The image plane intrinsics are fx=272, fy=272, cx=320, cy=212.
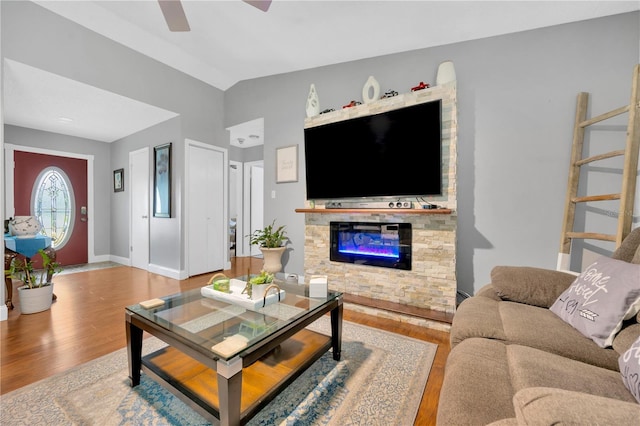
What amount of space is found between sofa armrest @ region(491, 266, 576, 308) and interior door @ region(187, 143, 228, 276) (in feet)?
12.5

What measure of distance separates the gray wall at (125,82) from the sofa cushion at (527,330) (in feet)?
12.3

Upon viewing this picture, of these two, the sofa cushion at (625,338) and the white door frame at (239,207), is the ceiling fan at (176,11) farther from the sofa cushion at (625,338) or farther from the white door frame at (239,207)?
the white door frame at (239,207)

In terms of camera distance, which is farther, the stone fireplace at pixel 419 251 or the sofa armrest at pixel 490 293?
the stone fireplace at pixel 419 251

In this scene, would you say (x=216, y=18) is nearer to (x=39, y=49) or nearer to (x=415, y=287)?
(x=39, y=49)

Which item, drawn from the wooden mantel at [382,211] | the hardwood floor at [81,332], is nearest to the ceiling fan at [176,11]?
the wooden mantel at [382,211]

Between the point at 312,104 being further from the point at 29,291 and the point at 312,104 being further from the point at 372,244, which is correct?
the point at 29,291

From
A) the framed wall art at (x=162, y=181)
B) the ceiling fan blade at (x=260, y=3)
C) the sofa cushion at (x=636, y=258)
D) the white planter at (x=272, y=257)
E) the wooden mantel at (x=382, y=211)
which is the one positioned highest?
the ceiling fan blade at (x=260, y=3)

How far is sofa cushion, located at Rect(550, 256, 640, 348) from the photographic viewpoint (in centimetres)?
111

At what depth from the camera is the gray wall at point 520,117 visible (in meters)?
2.24

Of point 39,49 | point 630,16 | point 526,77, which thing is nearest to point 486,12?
point 526,77

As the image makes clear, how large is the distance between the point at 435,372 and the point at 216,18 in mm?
3523

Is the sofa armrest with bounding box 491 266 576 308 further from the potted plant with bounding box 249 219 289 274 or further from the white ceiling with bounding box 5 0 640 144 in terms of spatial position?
the potted plant with bounding box 249 219 289 274

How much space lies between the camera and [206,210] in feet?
13.9

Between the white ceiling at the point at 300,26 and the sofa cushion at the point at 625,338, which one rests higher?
the white ceiling at the point at 300,26
